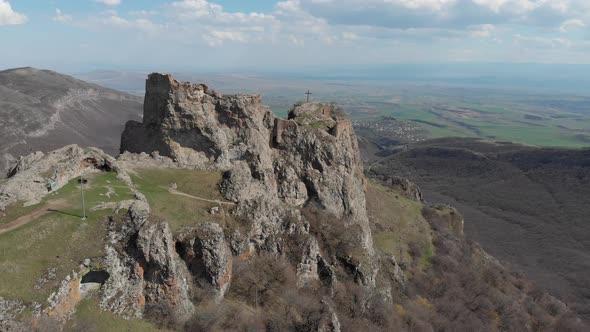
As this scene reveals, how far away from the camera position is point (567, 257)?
Result: 90.6m

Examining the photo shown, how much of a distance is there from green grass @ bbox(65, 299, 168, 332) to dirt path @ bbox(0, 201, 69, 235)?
6026 mm

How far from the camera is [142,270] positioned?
23.2 meters

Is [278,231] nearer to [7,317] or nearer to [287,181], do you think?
[287,181]

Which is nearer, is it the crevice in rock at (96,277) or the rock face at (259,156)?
the crevice in rock at (96,277)

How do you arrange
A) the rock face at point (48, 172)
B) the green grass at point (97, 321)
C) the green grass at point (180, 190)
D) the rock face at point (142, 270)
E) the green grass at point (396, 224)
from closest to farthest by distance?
the green grass at point (97, 321) < the rock face at point (142, 270) < the rock face at point (48, 172) < the green grass at point (180, 190) < the green grass at point (396, 224)

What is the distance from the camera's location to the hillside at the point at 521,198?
86.8 metres

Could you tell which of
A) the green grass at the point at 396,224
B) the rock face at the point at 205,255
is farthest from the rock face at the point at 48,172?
the green grass at the point at 396,224

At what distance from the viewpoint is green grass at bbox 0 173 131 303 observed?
1950cm

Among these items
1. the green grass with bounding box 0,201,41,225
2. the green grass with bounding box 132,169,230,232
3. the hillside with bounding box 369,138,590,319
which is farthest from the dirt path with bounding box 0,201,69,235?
the hillside with bounding box 369,138,590,319

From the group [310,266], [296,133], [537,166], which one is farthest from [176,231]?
[537,166]

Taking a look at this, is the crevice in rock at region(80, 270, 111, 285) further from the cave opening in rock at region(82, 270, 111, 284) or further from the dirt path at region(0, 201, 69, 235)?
the dirt path at region(0, 201, 69, 235)

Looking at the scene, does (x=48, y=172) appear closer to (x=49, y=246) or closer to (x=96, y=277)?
(x=49, y=246)

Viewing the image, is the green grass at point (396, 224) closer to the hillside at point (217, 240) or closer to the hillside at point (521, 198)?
the hillside at point (217, 240)

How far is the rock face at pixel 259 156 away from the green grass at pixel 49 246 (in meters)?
10.7
